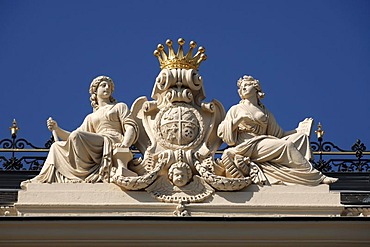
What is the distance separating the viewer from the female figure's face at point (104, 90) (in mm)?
25781

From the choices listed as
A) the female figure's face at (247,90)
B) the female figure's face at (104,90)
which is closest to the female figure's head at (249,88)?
the female figure's face at (247,90)

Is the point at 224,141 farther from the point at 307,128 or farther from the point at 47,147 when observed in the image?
the point at 47,147

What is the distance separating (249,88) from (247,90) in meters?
0.05

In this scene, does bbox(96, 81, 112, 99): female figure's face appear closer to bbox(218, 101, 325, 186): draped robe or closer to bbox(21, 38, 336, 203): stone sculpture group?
bbox(21, 38, 336, 203): stone sculpture group

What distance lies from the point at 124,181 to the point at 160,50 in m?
2.52

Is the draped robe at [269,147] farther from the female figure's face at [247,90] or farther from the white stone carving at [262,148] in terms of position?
the female figure's face at [247,90]

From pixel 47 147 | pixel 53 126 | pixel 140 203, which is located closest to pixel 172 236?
pixel 140 203

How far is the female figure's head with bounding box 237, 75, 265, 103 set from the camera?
2570 centimetres

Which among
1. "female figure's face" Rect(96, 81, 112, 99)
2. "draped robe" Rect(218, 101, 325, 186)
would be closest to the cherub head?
"draped robe" Rect(218, 101, 325, 186)

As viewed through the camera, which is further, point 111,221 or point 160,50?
point 160,50

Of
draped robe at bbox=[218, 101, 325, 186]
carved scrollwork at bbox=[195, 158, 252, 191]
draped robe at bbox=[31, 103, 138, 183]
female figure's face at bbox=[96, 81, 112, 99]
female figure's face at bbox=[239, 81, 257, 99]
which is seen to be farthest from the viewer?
female figure's face at bbox=[96, 81, 112, 99]

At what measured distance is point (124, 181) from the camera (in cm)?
2455

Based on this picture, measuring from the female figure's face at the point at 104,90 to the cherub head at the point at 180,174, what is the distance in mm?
1762

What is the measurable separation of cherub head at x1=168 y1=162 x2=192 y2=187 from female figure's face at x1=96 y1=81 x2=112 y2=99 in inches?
69.4
